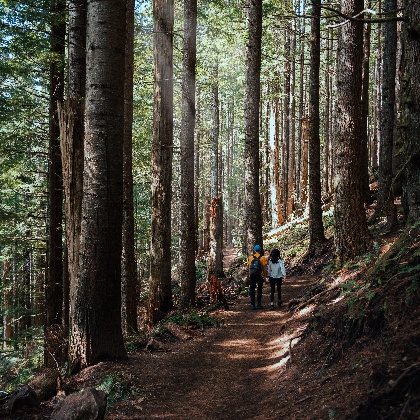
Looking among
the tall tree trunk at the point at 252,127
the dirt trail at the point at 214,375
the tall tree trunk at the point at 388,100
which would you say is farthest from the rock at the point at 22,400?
the tall tree trunk at the point at 388,100

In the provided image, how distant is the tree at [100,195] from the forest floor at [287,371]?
50 cm

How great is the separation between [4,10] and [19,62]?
1.41m

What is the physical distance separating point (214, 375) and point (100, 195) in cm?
345

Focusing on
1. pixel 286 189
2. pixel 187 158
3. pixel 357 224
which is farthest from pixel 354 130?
pixel 286 189

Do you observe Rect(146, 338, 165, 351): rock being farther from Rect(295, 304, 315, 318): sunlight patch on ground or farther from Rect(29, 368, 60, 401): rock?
Rect(295, 304, 315, 318): sunlight patch on ground

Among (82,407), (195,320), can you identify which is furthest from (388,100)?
(82,407)

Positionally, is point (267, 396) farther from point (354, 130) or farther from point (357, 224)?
point (354, 130)

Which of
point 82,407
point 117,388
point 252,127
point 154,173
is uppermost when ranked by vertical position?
point 252,127

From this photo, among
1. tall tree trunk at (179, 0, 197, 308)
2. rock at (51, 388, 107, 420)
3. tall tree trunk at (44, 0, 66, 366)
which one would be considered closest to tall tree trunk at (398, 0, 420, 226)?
rock at (51, 388, 107, 420)

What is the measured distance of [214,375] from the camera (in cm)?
716

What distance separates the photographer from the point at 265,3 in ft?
56.7

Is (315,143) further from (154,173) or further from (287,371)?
(287,371)

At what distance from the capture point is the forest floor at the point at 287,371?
151 inches

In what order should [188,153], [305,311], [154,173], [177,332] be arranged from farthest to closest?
[154,173] → [188,153] → [177,332] → [305,311]
